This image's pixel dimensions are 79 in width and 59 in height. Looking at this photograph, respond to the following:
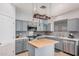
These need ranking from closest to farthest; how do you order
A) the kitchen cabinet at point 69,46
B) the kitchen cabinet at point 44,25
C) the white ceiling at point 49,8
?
the white ceiling at point 49,8, the kitchen cabinet at point 44,25, the kitchen cabinet at point 69,46

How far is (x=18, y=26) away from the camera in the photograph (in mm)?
2008

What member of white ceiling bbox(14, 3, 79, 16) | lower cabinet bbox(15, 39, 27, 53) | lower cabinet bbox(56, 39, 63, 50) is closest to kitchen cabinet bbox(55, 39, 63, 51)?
lower cabinet bbox(56, 39, 63, 50)

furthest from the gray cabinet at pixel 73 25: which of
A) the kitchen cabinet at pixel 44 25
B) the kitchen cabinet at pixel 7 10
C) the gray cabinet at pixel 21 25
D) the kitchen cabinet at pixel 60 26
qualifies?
the kitchen cabinet at pixel 7 10

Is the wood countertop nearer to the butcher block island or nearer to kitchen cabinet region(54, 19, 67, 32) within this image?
the butcher block island

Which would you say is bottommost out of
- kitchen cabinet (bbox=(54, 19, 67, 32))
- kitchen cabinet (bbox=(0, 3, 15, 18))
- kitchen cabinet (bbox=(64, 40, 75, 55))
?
kitchen cabinet (bbox=(64, 40, 75, 55))

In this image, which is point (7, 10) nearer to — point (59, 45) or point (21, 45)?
point (21, 45)

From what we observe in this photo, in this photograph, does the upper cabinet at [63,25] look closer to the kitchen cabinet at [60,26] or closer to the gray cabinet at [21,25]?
the kitchen cabinet at [60,26]

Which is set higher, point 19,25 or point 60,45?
point 19,25

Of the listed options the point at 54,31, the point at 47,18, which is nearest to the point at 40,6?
the point at 47,18

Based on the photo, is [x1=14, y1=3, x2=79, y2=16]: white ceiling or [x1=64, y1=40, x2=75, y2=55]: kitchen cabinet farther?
[x1=64, y1=40, x2=75, y2=55]: kitchen cabinet

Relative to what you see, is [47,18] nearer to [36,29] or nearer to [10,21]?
[36,29]

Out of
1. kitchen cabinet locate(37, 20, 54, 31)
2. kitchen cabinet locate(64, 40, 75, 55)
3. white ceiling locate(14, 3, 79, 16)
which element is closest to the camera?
white ceiling locate(14, 3, 79, 16)

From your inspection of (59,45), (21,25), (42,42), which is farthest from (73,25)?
(21,25)

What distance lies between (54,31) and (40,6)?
0.60m
